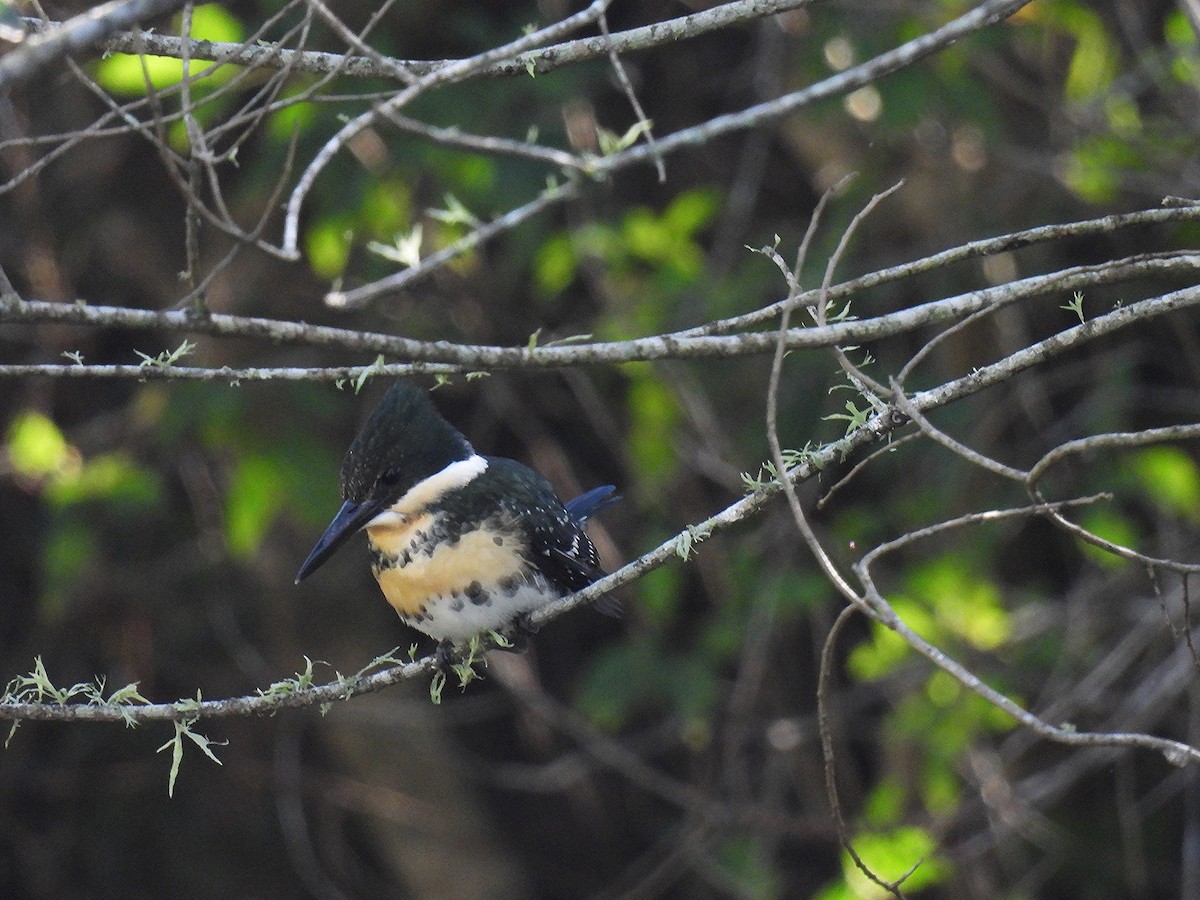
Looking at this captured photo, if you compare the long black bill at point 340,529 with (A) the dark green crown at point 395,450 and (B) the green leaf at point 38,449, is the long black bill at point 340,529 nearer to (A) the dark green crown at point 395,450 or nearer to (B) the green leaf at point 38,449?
(A) the dark green crown at point 395,450

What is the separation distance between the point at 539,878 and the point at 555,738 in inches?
26.6

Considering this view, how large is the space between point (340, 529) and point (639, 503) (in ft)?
6.76

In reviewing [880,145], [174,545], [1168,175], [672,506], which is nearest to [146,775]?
[174,545]

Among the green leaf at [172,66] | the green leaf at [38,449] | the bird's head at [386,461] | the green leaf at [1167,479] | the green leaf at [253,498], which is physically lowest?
the green leaf at [1167,479]

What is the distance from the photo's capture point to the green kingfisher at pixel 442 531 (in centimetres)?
295

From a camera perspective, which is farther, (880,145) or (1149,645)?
(880,145)

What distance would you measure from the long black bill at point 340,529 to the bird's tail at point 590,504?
73cm

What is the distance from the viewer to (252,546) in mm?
4387

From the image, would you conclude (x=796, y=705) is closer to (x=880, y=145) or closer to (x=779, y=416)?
(x=779, y=416)

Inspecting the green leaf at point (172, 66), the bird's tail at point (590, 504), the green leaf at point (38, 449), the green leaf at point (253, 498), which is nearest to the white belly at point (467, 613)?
the bird's tail at point (590, 504)

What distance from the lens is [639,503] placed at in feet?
16.1

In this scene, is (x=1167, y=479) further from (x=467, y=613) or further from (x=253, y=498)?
(x=253, y=498)

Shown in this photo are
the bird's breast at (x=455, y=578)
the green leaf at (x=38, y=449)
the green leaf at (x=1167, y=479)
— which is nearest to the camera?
the bird's breast at (x=455, y=578)

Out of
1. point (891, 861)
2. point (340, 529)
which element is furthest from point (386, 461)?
point (891, 861)
